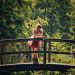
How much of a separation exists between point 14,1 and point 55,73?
4.49 m

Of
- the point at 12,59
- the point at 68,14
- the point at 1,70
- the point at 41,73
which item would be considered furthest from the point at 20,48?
the point at 68,14

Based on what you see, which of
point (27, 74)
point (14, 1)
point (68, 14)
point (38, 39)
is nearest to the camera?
point (38, 39)

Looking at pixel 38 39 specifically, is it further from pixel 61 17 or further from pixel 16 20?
pixel 61 17

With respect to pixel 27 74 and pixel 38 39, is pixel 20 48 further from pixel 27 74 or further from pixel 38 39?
pixel 38 39

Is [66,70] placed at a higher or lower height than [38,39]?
lower

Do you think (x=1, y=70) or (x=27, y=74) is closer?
(x=1, y=70)

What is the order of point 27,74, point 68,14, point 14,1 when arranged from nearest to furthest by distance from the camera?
point 27,74 → point 14,1 → point 68,14

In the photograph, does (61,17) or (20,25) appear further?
(61,17)

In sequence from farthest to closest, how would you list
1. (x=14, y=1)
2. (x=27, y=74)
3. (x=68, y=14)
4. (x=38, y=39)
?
(x=68, y=14) → (x=14, y=1) → (x=27, y=74) → (x=38, y=39)

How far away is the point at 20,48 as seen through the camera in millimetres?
19266

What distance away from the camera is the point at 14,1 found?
61.1 feet

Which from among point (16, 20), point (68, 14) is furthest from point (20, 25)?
point (68, 14)

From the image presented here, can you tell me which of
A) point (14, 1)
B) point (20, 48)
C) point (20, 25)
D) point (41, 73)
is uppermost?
point (14, 1)

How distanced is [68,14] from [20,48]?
52.5 feet
